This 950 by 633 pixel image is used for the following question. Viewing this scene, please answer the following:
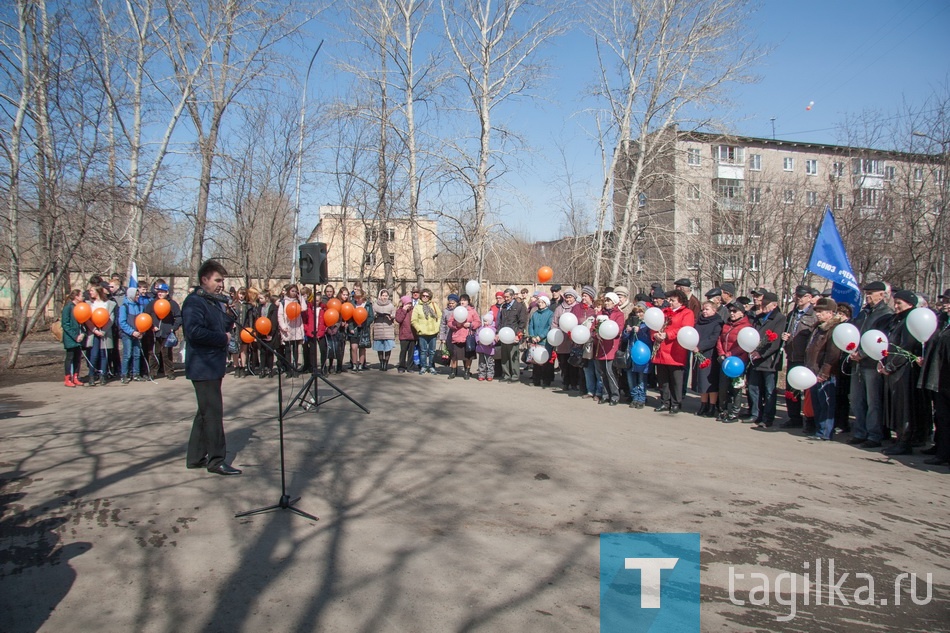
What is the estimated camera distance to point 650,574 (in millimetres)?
4145

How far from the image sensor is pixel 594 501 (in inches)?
217

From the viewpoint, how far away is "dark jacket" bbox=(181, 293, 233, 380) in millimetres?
5953

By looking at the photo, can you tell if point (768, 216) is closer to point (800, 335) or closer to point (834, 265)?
point (834, 265)

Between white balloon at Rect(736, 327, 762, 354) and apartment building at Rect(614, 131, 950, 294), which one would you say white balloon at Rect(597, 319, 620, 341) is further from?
apartment building at Rect(614, 131, 950, 294)

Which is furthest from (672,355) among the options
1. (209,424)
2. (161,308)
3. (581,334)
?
(161,308)

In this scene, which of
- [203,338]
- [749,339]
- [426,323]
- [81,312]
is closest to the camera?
[203,338]

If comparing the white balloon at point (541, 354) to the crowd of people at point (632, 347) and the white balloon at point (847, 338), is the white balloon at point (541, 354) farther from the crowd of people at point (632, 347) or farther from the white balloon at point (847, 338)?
the white balloon at point (847, 338)

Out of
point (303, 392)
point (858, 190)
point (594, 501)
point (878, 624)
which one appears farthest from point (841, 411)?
point (858, 190)

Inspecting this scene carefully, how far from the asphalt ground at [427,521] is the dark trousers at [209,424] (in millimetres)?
222

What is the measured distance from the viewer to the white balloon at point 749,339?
29.1 ft

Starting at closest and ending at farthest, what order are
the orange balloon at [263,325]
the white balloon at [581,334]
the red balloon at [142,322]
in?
the white balloon at [581,334] < the red balloon at [142,322] < the orange balloon at [263,325]

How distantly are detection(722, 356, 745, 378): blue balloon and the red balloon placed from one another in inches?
411

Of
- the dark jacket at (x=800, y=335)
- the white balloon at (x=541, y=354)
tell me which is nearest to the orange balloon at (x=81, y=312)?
the white balloon at (x=541, y=354)

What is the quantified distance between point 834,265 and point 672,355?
3.19 m
